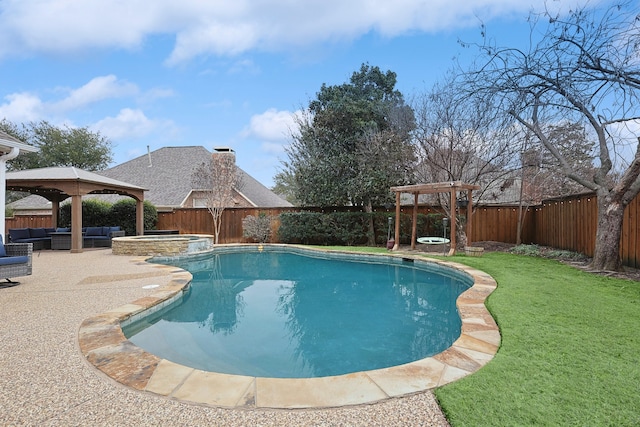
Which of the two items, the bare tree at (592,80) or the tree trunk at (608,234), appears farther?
the tree trunk at (608,234)

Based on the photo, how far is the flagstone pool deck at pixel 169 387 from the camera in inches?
86.7

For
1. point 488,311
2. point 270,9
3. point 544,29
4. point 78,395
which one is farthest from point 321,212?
point 78,395

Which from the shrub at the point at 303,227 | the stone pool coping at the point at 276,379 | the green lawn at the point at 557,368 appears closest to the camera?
the green lawn at the point at 557,368

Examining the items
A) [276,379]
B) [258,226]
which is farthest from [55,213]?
[276,379]

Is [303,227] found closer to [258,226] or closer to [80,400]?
[258,226]

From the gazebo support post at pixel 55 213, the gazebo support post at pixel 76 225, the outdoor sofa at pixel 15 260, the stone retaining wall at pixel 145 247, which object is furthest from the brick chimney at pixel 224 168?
the outdoor sofa at pixel 15 260

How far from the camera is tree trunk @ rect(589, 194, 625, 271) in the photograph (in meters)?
7.32

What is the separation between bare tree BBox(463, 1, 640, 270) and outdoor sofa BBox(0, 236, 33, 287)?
375 inches

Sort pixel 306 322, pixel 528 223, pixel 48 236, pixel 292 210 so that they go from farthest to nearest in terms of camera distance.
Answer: pixel 292 210
pixel 528 223
pixel 48 236
pixel 306 322

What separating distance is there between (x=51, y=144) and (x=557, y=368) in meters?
31.7

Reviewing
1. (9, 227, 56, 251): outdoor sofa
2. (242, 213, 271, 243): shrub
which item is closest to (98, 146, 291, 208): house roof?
(242, 213, 271, 243): shrub

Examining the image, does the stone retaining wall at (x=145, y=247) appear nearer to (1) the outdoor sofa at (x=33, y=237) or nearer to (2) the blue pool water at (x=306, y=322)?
(2) the blue pool water at (x=306, y=322)

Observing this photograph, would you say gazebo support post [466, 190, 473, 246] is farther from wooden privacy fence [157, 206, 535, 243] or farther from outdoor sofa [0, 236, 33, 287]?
outdoor sofa [0, 236, 33, 287]

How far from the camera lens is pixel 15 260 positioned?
6.21 meters
